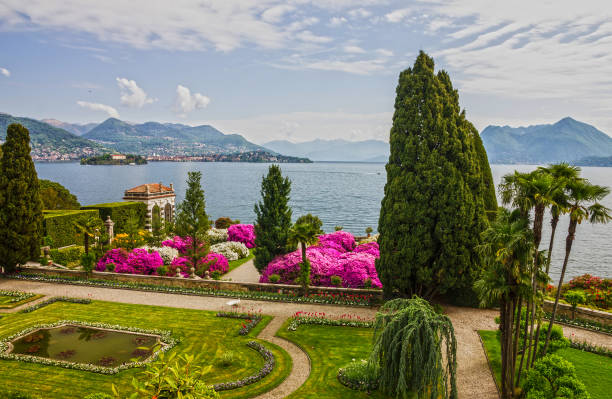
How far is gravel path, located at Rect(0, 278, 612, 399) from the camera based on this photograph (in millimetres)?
13656

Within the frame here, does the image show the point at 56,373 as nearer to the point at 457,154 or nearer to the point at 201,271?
the point at 201,271

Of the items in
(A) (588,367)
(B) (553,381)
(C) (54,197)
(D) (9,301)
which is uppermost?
(C) (54,197)

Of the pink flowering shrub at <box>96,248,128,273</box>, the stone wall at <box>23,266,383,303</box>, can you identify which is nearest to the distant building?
the pink flowering shrub at <box>96,248,128,273</box>

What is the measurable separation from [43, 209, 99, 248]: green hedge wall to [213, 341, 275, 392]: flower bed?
24.5 meters

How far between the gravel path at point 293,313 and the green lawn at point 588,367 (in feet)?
1.23

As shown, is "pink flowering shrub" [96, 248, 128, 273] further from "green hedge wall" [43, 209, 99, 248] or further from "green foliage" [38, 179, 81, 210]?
"green foliage" [38, 179, 81, 210]

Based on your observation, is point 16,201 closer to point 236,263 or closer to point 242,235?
point 236,263

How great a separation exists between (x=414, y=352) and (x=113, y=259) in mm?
23534

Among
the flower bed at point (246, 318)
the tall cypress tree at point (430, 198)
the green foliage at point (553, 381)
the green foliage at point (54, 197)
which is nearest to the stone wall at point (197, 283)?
the tall cypress tree at point (430, 198)

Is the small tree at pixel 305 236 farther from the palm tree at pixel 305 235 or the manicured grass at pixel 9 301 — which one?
the manicured grass at pixel 9 301

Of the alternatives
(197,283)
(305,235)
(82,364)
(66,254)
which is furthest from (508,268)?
(66,254)

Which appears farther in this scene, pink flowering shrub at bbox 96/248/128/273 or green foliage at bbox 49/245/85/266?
green foliage at bbox 49/245/85/266

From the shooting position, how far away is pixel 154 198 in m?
44.8

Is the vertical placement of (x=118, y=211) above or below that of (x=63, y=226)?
above
